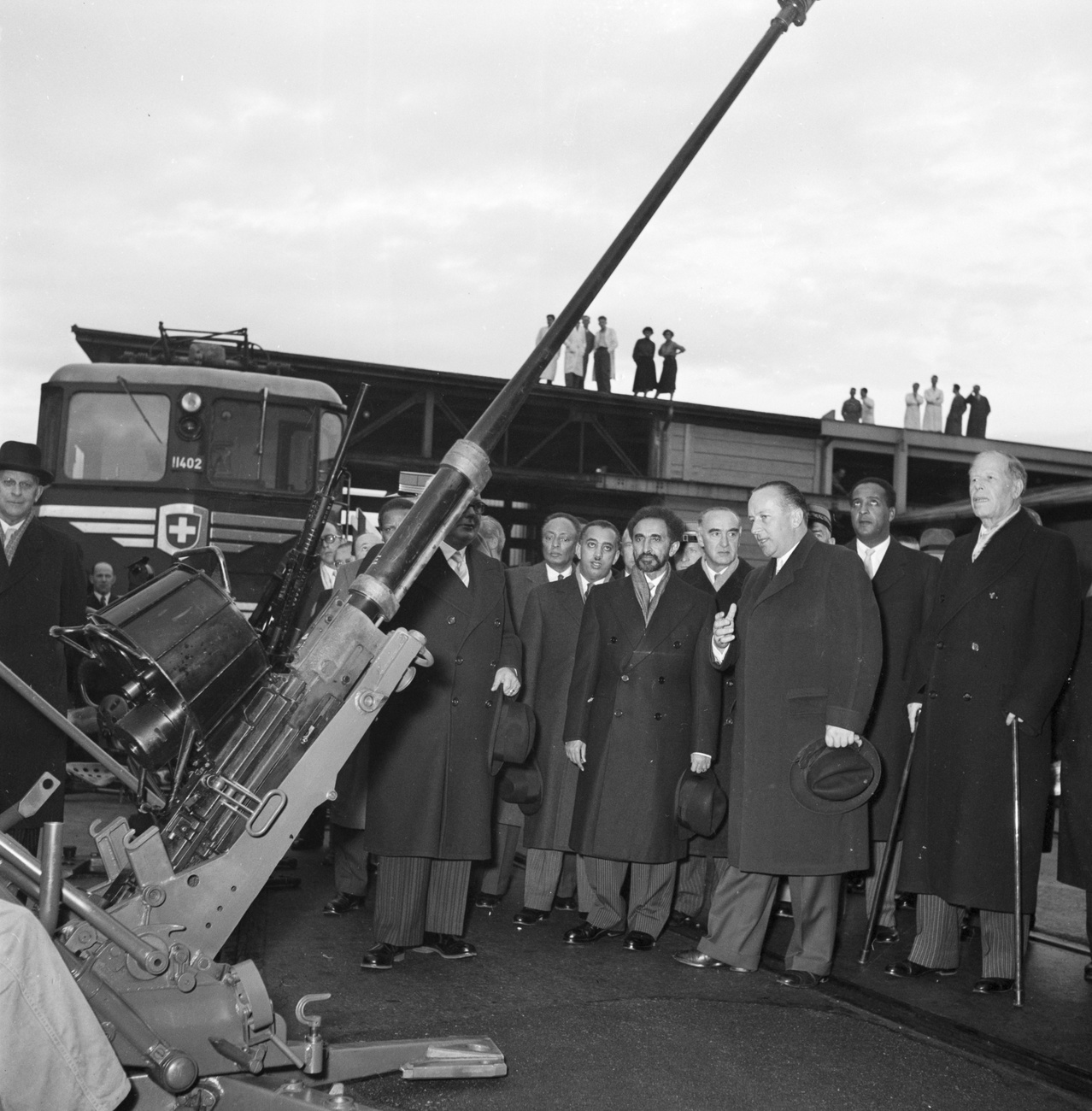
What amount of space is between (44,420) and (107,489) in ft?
2.47

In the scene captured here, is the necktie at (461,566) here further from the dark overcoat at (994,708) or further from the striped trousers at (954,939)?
the striped trousers at (954,939)

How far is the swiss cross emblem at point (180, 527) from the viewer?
9.47 metres

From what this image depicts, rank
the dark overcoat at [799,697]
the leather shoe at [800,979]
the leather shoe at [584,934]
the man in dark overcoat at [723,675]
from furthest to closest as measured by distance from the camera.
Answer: the man in dark overcoat at [723,675], the leather shoe at [584,934], the dark overcoat at [799,697], the leather shoe at [800,979]

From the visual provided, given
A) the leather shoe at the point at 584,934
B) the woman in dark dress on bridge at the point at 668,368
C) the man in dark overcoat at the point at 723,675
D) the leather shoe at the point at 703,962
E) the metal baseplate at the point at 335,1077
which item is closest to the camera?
the metal baseplate at the point at 335,1077


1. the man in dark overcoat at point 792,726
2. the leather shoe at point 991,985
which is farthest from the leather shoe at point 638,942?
the leather shoe at point 991,985

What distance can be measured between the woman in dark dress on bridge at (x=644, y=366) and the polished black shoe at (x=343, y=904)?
1602 cm

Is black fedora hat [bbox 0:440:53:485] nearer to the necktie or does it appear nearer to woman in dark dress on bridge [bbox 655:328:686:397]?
the necktie

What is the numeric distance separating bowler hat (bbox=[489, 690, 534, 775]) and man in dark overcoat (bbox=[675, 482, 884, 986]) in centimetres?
88

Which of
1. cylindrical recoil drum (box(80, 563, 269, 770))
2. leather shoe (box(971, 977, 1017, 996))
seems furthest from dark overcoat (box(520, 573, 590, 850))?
cylindrical recoil drum (box(80, 563, 269, 770))

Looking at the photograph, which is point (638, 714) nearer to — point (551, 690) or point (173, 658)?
point (551, 690)

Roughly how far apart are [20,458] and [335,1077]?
10.4 feet

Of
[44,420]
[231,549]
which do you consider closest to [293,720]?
[231,549]

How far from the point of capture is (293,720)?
3.26 meters

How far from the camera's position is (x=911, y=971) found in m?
5.02
